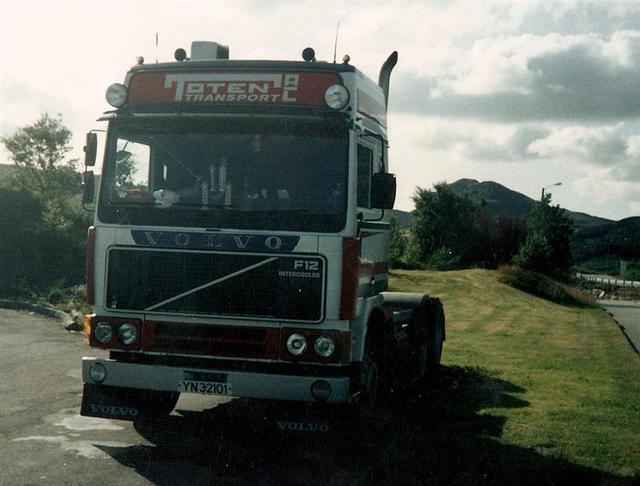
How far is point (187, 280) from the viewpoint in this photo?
7.99 metres

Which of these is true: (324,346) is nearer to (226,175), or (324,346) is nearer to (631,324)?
(226,175)

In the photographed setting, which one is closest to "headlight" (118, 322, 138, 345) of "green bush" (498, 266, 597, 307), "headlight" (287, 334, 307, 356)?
"headlight" (287, 334, 307, 356)

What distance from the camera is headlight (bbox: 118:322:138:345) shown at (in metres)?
8.07

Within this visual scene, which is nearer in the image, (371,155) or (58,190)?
(371,155)

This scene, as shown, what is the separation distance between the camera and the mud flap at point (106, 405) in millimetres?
8125

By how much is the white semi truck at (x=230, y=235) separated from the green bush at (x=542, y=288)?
39382 mm

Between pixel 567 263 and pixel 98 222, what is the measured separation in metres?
56.8

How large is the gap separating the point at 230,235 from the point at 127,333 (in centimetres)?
133

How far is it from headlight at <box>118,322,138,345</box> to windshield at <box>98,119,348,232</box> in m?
0.95

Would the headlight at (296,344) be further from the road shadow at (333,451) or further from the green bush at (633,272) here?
the green bush at (633,272)

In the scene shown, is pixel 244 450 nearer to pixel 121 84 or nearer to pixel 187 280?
pixel 187 280

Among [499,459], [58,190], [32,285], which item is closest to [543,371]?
[499,459]

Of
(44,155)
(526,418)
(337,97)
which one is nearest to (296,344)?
(337,97)

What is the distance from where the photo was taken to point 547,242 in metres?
55.7
